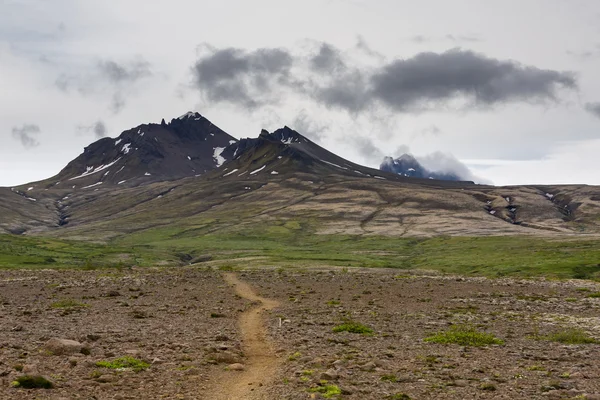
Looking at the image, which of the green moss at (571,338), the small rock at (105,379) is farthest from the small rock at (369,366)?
the green moss at (571,338)

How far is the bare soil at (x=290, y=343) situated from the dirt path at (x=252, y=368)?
0.26 feet

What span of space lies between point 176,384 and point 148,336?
11228 millimetres

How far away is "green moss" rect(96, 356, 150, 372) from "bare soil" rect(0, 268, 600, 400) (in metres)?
0.37

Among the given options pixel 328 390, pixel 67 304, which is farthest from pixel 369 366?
pixel 67 304

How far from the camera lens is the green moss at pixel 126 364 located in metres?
24.6

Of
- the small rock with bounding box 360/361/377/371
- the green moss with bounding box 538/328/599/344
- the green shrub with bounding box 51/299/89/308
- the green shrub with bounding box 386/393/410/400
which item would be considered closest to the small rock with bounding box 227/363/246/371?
the small rock with bounding box 360/361/377/371

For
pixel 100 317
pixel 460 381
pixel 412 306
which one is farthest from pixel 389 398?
pixel 412 306

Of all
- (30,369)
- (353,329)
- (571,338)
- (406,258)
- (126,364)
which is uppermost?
(30,369)

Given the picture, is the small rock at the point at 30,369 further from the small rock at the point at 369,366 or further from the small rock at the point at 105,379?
the small rock at the point at 369,366

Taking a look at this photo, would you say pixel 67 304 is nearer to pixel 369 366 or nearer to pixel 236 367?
pixel 236 367

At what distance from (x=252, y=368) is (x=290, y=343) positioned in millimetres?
5817

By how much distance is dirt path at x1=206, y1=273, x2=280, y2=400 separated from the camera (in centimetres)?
2189

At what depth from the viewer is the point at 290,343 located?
32.2 metres

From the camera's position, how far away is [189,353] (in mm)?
28734
